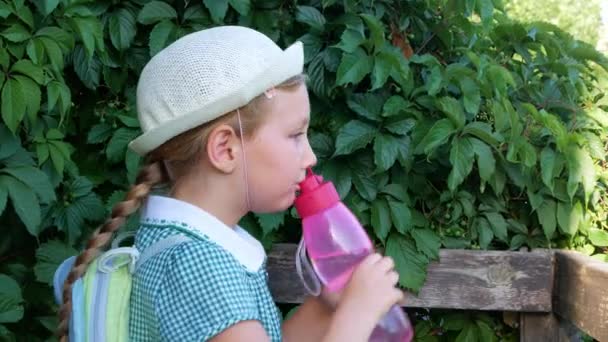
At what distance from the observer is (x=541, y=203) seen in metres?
2.54

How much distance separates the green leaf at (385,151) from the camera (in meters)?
2.41

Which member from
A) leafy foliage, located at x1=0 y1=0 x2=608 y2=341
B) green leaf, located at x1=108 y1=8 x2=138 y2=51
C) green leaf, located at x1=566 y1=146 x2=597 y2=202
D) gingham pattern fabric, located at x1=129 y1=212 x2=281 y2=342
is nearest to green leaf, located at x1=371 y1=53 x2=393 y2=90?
leafy foliage, located at x1=0 y1=0 x2=608 y2=341

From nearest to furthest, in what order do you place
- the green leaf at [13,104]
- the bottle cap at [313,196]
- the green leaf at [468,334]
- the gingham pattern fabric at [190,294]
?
the gingham pattern fabric at [190,294], the bottle cap at [313,196], the green leaf at [13,104], the green leaf at [468,334]

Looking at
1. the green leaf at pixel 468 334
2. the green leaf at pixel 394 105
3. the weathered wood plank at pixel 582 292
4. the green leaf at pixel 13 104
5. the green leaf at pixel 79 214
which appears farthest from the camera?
the green leaf at pixel 468 334

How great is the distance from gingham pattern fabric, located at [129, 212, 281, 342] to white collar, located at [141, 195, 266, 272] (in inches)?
0.7

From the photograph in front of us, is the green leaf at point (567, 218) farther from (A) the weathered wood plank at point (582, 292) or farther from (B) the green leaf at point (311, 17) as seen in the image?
(B) the green leaf at point (311, 17)

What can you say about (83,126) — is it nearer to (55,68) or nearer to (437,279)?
(55,68)

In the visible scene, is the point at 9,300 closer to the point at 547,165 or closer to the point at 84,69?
the point at 84,69

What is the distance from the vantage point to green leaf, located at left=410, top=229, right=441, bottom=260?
Result: 246cm

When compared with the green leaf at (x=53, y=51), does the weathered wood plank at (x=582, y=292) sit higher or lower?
lower

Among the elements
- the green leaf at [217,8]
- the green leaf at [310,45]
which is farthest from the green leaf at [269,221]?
the green leaf at [217,8]

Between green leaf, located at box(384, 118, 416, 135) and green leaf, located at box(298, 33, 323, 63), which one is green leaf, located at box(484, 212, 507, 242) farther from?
green leaf, located at box(298, 33, 323, 63)

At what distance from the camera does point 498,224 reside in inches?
99.9

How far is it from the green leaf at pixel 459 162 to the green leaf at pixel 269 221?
0.47 metres
